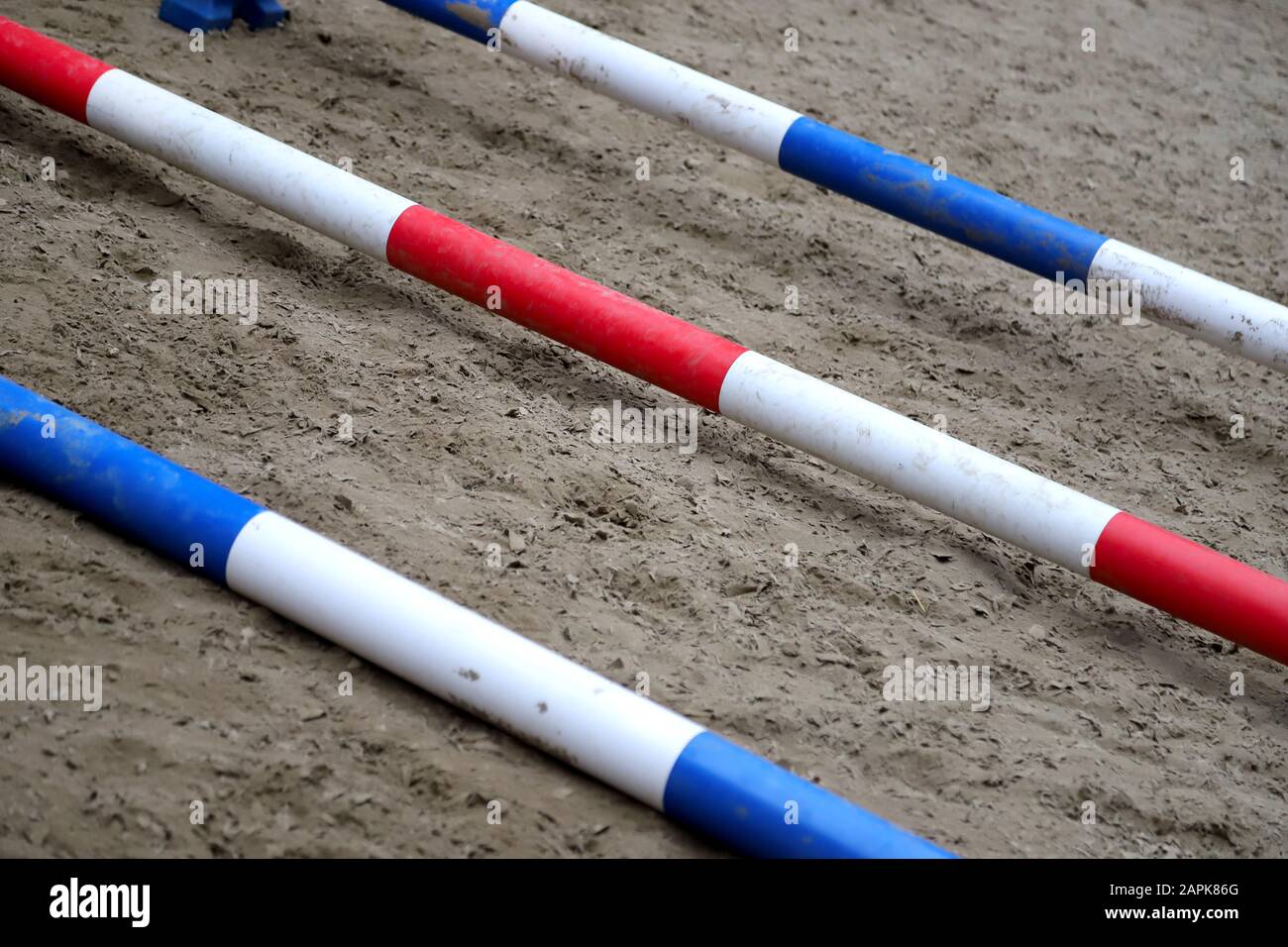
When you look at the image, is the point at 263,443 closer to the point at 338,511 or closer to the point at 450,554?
the point at 338,511

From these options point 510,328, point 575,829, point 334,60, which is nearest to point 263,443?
Answer: point 510,328

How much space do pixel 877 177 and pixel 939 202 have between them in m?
0.15

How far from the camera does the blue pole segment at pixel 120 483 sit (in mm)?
1867

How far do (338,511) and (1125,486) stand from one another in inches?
60.2

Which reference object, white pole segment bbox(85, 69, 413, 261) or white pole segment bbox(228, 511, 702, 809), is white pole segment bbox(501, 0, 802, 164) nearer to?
white pole segment bbox(85, 69, 413, 261)

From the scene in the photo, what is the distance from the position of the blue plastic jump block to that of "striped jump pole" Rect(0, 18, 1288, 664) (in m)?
0.55

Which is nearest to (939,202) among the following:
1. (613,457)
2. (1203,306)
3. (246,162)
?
(1203,306)

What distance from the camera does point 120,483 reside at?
1905 millimetres

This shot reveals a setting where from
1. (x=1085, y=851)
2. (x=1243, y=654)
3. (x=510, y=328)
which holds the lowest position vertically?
(x=1085, y=851)

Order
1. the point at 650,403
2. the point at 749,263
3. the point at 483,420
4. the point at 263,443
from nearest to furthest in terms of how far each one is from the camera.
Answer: the point at 263,443, the point at 483,420, the point at 650,403, the point at 749,263

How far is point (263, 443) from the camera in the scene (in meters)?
2.20

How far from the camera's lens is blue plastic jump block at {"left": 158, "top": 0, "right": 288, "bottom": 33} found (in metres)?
3.28

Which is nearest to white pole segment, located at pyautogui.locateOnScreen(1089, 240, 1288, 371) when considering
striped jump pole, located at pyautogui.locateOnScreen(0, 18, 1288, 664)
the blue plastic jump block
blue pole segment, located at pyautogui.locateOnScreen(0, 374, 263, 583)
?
striped jump pole, located at pyautogui.locateOnScreen(0, 18, 1288, 664)

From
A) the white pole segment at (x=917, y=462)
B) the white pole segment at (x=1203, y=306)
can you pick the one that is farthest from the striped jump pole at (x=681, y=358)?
the white pole segment at (x=1203, y=306)
